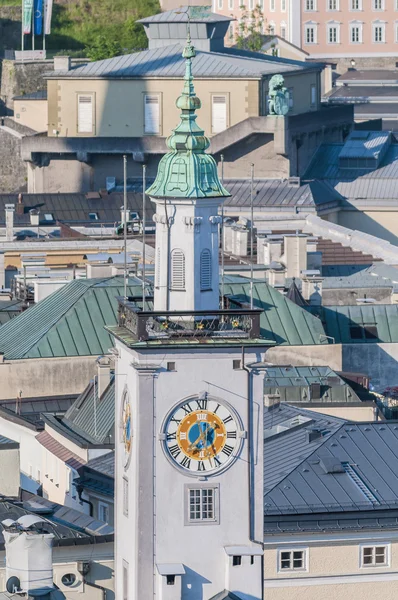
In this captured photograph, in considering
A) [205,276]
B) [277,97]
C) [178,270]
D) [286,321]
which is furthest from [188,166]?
[277,97]

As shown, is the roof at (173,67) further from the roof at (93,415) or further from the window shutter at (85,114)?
the roof at (93,415)

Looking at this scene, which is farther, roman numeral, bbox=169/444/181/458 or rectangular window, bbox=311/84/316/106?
rectangular window, bbox=311/84/316/106

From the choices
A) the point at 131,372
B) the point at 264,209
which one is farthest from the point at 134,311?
the point at 264,209

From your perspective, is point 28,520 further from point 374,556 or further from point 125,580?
point 374,556

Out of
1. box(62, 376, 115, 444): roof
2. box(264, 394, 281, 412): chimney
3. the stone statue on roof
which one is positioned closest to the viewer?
box(264, 394, 281, 412): chimney

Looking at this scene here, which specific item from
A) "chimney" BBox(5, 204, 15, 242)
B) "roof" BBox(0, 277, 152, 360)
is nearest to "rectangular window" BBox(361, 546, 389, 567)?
"roof" BBox(0, 277, 152, 360)

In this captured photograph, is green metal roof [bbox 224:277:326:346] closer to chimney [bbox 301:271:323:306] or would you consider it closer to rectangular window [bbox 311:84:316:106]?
chimney [bbox 301:271:323:306]

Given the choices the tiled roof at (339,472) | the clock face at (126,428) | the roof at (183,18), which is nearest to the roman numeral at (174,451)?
the clock face at (126,428)
